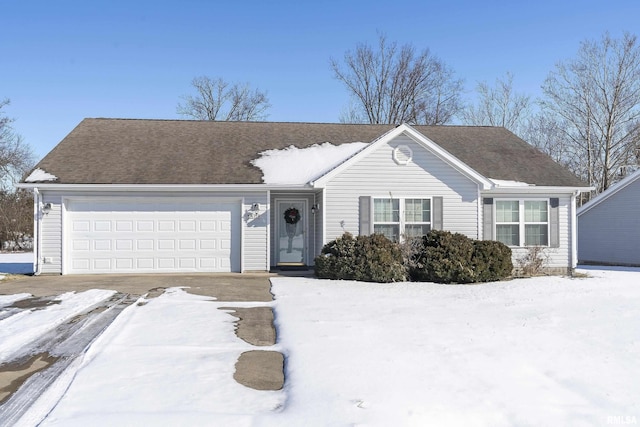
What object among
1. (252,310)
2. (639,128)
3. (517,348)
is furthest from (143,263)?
(639,128)

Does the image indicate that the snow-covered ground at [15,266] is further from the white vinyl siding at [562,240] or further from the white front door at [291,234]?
the white vinyl siding at [562,240]

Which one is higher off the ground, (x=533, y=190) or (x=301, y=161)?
(x=301, y=161)

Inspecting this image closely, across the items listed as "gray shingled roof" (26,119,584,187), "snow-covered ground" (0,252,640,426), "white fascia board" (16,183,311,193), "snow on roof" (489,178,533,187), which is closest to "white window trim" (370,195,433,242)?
"white fascia board" (16,183,311,193)

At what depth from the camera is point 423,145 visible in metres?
14.8

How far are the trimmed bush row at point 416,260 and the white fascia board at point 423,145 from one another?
196 cm

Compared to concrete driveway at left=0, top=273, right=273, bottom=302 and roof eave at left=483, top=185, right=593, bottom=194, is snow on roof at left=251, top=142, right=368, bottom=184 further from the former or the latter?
roof eave at left=483, top=185, right=593, bottom=194

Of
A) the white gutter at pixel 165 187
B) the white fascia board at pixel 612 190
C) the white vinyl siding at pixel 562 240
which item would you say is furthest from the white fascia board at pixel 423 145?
the white fascia board at pixel 612 190

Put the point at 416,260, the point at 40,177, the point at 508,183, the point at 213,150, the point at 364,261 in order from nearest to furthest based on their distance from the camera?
1. the point at 364,261
2. the point at 416,260
3. the point at 40,177
4. the point at 508,183
5. the point at 213,150

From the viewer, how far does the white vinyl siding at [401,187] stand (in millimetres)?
14695

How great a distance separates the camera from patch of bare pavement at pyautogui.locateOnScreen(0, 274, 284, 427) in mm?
4949

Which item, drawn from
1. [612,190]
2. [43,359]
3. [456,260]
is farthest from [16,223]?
[612,190]

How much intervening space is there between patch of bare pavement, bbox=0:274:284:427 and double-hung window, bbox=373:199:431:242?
357 centimetres

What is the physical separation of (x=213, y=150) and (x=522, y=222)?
31.4ft

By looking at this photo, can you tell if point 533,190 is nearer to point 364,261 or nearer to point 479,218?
point 479,218
